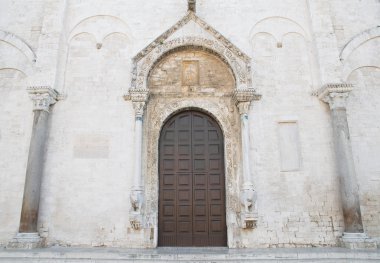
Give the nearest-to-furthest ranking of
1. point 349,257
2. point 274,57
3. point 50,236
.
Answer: point 349,257, point 50,236, point 274,57

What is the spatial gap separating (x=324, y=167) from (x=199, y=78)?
177 inches

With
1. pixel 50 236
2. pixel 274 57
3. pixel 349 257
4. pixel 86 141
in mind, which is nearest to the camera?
pixel 349 257

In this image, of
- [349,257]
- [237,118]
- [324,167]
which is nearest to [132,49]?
[237,118]

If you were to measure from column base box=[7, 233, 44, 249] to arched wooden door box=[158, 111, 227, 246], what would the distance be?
318 cm

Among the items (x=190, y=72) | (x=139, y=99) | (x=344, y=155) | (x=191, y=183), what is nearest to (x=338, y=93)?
(x=344, y=155)

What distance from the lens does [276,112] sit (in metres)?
9.47

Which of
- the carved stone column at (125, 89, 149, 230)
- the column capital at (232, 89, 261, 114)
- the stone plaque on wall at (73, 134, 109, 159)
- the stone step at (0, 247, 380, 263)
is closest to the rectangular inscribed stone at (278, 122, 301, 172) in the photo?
the column capital at (232, 89, 261, 114)

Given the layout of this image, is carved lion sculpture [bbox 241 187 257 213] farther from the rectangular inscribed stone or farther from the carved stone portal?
the rectangular inscribed stone

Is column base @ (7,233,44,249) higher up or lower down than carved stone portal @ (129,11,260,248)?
lower down

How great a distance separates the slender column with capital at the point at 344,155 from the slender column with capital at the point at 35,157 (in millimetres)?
8098

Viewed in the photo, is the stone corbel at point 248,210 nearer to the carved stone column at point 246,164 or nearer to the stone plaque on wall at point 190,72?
the carved stone column at point 246,164

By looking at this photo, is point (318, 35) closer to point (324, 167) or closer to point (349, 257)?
point (324, 167)

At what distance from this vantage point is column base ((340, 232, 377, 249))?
7875 millimetres

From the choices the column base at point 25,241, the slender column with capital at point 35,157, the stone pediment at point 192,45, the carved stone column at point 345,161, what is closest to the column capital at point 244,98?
the stone pediment at point 192,45
